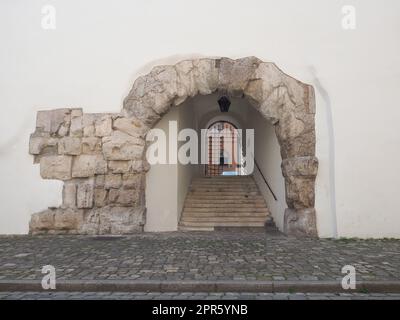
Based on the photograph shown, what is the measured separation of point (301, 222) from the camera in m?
5.79

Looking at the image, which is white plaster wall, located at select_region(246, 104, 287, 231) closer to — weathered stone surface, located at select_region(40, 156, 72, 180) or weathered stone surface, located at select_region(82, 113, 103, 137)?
weathered stone surface, located at select_region(82, 113, 103, 137)

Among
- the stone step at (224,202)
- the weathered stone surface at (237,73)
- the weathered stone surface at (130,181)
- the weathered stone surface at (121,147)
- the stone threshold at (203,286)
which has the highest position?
the weathered stone surface at (237,73)

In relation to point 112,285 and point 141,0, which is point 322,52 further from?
point 112,285

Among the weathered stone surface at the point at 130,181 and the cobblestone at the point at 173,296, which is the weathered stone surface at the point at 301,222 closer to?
the cobblestone at the point at 173,296

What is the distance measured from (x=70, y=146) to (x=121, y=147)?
0.94m

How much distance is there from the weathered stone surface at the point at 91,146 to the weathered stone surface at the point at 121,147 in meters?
0.13

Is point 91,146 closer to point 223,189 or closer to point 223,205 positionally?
point 223,205

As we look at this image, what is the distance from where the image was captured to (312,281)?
326 cm

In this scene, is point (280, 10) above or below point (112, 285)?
above

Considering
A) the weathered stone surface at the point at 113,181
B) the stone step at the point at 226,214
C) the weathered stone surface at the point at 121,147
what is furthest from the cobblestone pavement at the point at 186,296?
the stone step at the point at 226,214

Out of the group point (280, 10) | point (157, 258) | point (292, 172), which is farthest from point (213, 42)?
point (157, 258)

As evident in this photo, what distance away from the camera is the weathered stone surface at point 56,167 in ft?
20.3

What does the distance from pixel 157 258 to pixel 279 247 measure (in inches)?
70.1

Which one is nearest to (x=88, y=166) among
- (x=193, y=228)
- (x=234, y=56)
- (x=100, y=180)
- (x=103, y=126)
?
(x=100, y=180)
